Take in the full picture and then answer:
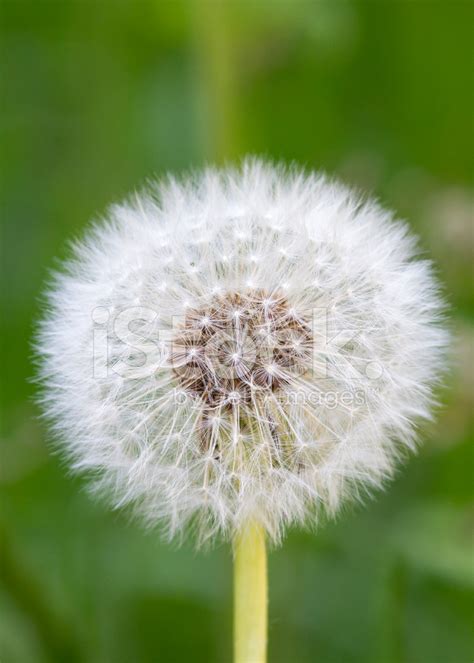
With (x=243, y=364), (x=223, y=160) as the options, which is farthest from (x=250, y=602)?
(x=223, y=160)

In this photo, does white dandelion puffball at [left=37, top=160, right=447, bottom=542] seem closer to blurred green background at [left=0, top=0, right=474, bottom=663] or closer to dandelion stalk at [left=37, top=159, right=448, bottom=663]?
dandelion stalk at [left=37, top=159, right=448, bottom=663]

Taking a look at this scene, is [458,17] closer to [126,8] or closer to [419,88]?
[419,88]

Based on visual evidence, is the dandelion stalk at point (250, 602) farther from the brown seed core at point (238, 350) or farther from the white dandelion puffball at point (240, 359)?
→ the brown seed core at point (238, 350)

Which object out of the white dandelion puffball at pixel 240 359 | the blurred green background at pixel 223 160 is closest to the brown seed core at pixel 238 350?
the white dandelion puffball at pixel 240 359

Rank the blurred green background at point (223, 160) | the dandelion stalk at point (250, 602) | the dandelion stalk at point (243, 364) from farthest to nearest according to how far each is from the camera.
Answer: the blurred green background at point (223, 160)
the dandelion stalk at point (243, 364)
the dandelion stalk at point (250, 602)

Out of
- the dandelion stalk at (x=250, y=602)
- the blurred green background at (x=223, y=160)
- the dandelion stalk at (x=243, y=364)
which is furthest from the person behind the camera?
the blurred green background at (x=223, y=160)

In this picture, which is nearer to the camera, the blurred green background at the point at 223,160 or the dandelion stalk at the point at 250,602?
the dandelion stalk at the point at 250,602

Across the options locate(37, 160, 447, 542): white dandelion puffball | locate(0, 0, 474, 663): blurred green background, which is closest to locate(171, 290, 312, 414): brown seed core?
locate(37, 160, 447, 542): white dandelion puffball
